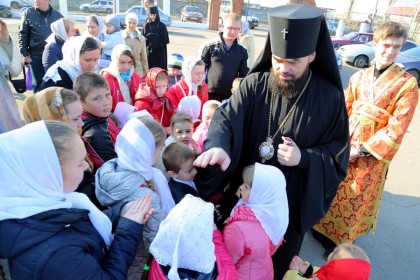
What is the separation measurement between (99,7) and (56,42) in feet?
102

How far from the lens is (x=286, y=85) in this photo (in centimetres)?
204

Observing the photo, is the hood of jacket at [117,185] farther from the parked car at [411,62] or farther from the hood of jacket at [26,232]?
the parked car at [411,62]

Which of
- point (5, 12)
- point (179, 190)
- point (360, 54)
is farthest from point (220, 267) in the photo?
point (5, 12)

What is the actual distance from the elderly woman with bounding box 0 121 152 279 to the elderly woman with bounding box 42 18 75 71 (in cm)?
354

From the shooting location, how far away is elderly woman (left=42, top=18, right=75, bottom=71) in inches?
170

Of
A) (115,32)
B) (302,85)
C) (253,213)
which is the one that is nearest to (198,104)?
(302,85)

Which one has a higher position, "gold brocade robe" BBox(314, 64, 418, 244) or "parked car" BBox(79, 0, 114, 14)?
"gold brocade robe" BBox(314, 64, 418, 244)

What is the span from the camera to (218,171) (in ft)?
6.52

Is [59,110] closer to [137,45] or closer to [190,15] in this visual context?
[137,45]

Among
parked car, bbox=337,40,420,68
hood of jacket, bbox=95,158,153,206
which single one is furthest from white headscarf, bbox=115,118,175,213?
parked car, bbox=337,40,420,68

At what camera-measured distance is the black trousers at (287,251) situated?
2320 millimetres

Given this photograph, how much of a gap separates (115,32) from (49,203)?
535 centimetres

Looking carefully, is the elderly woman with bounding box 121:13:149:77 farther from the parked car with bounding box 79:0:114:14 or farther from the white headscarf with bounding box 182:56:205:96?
the parked car with bounding box 79:0:114:14

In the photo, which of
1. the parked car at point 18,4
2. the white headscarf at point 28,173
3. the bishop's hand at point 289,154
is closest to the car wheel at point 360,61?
the bishop's hand at point 289,154
